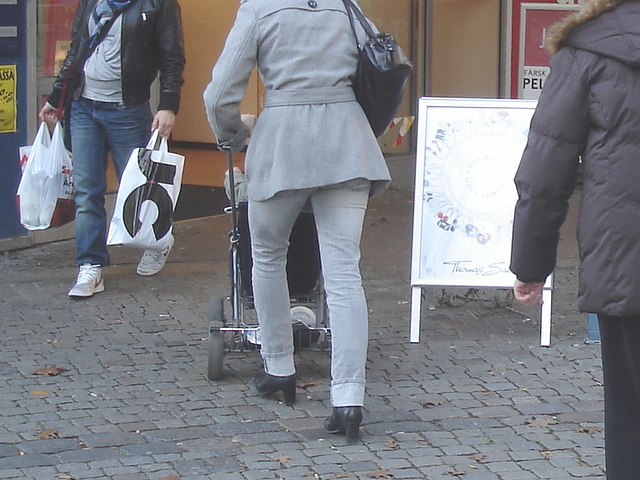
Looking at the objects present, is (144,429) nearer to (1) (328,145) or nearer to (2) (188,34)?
(1) (328,145)

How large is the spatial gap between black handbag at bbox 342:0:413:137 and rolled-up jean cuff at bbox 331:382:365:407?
0.96 metres

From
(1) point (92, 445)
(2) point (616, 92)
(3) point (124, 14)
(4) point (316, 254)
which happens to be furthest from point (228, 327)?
(2) point (616, 92)

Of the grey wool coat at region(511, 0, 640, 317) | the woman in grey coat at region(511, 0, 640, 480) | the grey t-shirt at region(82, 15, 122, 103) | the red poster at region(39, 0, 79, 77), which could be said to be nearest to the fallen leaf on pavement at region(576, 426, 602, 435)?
the woman in grey coat at region(511, 0, 640, 480)

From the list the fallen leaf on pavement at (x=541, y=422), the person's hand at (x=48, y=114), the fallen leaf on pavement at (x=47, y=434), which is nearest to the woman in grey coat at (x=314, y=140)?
the fallen leaf on pavement at (x=541, y=422)

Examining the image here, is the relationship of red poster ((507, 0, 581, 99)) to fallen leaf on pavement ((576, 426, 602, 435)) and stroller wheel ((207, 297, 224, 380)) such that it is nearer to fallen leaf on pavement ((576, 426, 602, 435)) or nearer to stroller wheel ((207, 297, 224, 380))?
stroller wheel ((207, 297, 224, 380))

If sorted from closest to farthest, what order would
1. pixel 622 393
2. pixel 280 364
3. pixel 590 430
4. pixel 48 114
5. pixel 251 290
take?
1. pixel 622 393
2. pixel 590 430
3. pixel 280 364
4. pixel 251 290
5. pixel 48 114

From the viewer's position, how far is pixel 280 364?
4891 mm

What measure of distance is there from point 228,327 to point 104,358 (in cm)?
77

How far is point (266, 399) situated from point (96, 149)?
2228 millimetres

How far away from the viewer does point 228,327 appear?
520 centimetres

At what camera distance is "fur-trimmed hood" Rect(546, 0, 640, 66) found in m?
3.04

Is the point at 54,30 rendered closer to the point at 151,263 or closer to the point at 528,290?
the point at 151,263

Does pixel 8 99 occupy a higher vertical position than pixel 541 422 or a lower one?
higher

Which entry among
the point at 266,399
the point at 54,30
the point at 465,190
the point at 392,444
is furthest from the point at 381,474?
the point at 54,30
